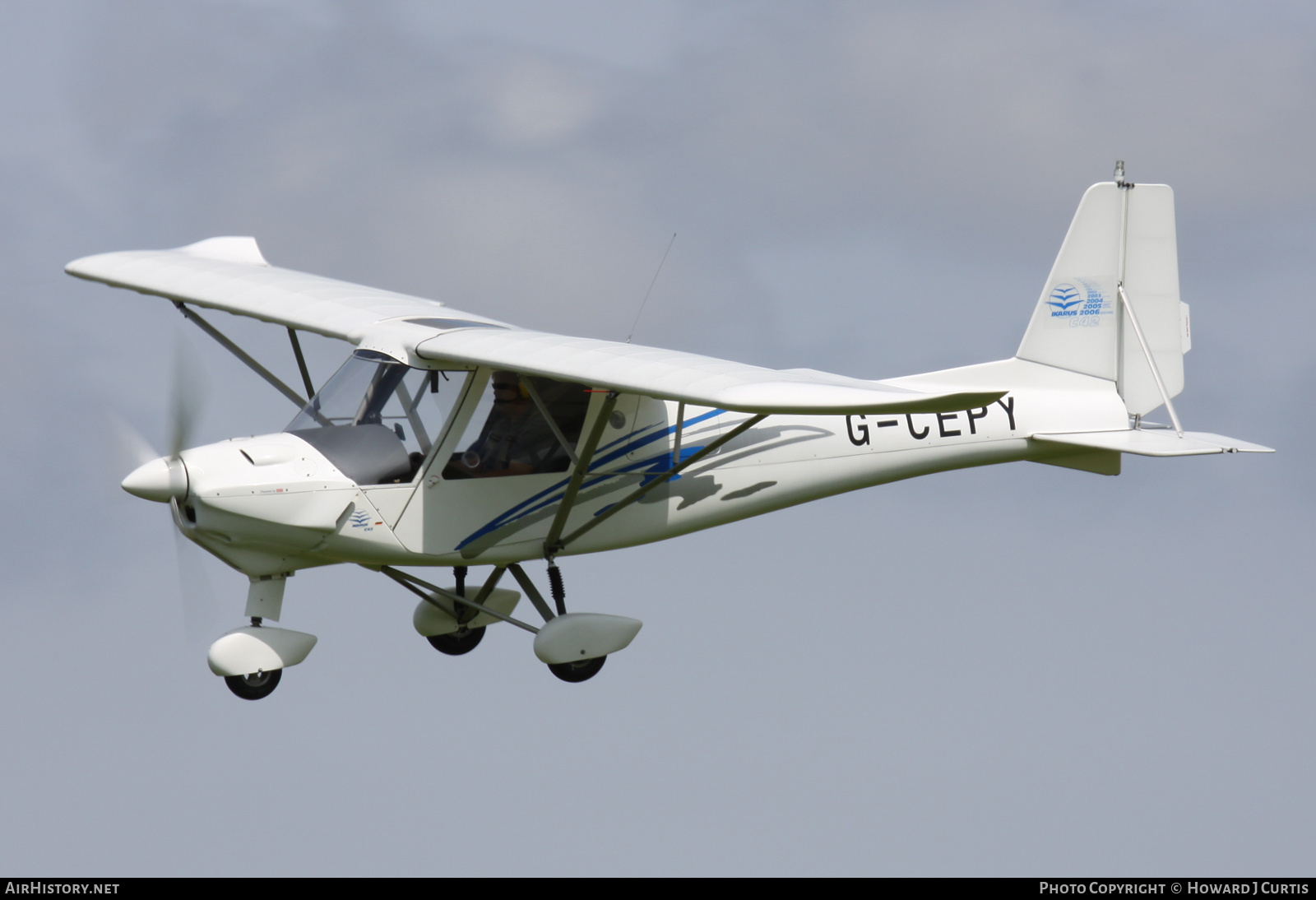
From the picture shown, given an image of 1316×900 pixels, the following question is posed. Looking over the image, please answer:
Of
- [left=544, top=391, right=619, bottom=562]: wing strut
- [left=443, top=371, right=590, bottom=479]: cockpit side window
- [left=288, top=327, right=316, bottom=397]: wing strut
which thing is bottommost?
[left=544, top=391, right=619, bottom=562]: wing strut

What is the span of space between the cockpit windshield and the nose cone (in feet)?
3.17

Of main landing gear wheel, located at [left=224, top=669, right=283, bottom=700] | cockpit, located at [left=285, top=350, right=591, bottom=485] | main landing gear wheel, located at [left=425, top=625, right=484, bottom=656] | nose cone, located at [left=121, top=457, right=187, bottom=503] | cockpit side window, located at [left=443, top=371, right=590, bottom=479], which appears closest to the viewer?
nose cone, located at [left=121, top=457, right=187, bottom=503]

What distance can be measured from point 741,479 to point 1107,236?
3.97 meters

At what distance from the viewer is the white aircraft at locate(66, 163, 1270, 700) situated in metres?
13.0

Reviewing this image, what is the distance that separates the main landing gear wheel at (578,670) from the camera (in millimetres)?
14406

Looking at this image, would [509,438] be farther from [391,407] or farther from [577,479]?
[391,407]

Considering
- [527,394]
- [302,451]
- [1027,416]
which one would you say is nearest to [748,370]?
[527,394]

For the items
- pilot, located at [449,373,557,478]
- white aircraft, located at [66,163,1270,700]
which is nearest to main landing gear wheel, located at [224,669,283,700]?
white aircraft, located at [66,163,1270,700]

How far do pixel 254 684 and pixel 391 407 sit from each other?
221 centimetres

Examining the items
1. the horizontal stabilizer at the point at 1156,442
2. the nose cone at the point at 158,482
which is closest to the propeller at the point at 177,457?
the nose cone at the point at 158,482

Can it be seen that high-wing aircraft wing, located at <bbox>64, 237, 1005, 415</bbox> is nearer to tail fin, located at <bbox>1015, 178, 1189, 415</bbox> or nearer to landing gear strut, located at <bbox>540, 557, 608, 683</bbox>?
landing gear strut, located at <bbox>540, 557, 608, 683</bbox>

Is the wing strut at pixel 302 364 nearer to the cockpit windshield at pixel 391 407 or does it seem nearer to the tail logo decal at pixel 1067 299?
the cockpit windshield at pixel 391 407

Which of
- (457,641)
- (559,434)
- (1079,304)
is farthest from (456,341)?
(1079,304)

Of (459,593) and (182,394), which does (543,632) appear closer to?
(459,593)
